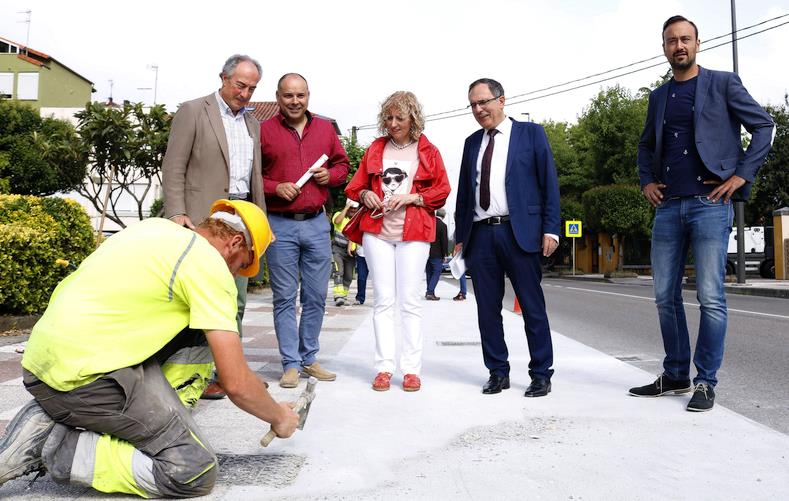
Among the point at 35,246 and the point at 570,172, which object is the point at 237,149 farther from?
the point at 570,172

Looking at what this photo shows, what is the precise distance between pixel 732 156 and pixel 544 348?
154 cm

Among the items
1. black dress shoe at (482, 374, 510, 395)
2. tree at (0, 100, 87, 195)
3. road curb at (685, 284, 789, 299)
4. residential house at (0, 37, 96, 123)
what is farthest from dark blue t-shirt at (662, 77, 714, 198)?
residential house at (0, 37, 96, 123)

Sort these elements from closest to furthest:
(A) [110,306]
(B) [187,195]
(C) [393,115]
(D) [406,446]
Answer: (A) [110,306] → (D) [406,446] → (B) [187,195] → (C) [393,115]

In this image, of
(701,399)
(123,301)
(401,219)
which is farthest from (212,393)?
(701,399)

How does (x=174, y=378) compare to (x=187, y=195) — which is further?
(x=187, y=195)

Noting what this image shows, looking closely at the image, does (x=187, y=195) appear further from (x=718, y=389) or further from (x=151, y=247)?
(x=718, y=389)

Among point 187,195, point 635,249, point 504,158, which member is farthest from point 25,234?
point 635,249

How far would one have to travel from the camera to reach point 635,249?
4728cm

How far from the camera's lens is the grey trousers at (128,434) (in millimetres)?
2447

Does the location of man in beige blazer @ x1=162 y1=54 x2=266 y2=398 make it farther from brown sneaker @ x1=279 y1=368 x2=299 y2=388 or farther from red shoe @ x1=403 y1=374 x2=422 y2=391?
red shoe @ x1=403 y1=374 x2=422 y2=391

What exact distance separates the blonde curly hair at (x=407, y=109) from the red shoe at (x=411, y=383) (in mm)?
1579

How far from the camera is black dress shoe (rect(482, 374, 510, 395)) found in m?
4.39

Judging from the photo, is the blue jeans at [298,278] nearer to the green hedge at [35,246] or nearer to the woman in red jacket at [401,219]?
the woman in red jacket at [401,219]

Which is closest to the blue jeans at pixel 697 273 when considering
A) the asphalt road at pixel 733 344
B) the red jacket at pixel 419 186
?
the asphalt road at pixel 733 344
